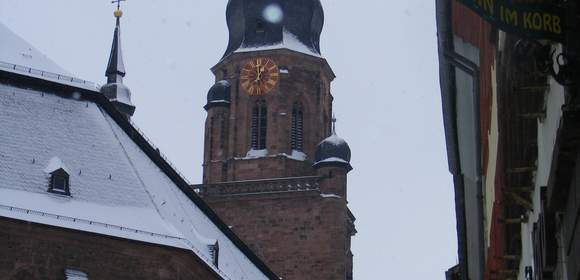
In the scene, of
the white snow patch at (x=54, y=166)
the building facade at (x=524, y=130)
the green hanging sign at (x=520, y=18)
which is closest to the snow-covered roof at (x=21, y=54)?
the white snow patch at (x=54, y=166)

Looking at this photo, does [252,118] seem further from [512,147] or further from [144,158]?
[512,147]

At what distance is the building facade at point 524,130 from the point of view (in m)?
4.51

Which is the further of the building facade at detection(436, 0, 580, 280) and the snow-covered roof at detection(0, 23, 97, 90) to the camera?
the snow-covered roof at detection(0, 23, 97, 90)

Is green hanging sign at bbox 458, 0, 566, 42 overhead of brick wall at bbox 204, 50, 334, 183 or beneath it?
beneath

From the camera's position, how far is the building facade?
4.51 metres

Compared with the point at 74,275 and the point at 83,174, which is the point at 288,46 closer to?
the point at 83,174

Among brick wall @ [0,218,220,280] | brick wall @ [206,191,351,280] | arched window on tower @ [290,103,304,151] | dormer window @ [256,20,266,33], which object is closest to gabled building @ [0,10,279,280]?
brick wall @ [0,218,220,280]

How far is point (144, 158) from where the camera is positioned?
24578 millimetres

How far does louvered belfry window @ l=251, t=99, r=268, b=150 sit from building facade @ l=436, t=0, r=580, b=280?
2528 centimetres

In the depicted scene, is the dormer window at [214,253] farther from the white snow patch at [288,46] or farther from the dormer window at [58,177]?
the white snow patch at [288,46]

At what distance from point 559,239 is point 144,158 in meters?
19.8

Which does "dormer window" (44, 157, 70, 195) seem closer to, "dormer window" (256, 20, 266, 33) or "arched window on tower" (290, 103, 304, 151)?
"arched window on tower" (290, 103, 304, 151)

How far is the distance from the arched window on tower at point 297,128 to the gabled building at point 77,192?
13457 mm

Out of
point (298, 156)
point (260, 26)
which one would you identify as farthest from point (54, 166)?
point (260, 26)
